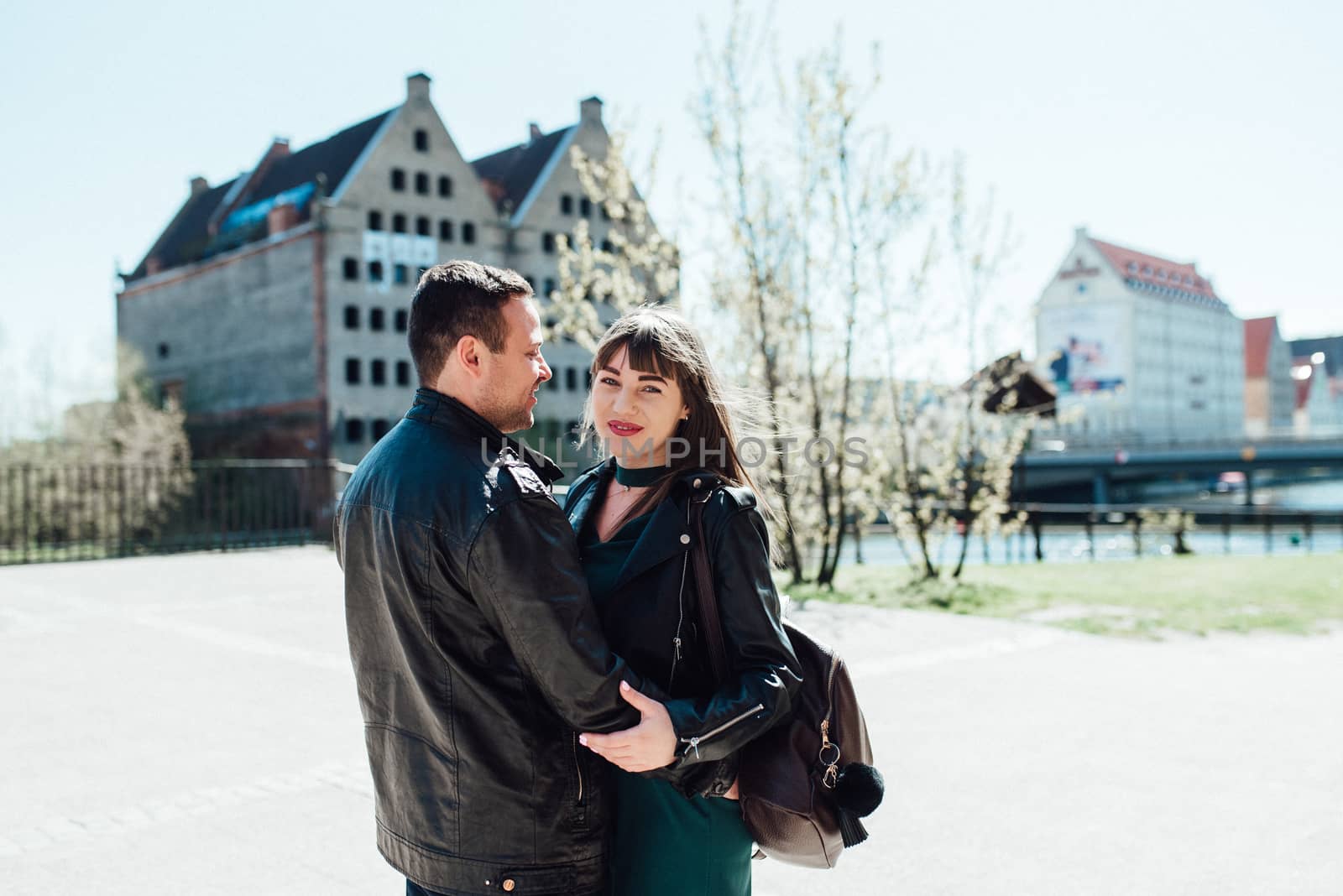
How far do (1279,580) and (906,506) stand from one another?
479cm

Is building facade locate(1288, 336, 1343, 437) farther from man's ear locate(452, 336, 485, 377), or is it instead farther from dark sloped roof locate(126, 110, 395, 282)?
man's ear locate(452, 336, 485, 377)

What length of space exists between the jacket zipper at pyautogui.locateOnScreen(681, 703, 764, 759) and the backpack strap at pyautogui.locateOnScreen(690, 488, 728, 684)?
0.13 m

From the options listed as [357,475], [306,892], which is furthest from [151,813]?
[357,475]

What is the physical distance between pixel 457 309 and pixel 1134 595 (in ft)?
38.6

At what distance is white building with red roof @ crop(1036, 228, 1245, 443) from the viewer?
10056 cm

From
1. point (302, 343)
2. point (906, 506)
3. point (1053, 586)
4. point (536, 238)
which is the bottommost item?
point (1053, 586)

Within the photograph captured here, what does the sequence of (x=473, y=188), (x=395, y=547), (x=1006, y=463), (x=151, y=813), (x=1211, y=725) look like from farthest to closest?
1. (x=473, y=188)
2. (x=1006, y=463)
3. (x=1211, y=725)
4. (x=151, y=813)
5. (x=395, y=547)

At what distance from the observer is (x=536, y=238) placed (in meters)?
53.0

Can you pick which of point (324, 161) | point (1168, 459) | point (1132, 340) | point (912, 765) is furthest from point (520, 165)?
point (1132, 340)

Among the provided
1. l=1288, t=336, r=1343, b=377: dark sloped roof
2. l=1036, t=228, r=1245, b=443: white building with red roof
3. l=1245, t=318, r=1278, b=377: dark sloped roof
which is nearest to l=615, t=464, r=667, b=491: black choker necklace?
l=1036, t=228, r=1245, b=443: white building with red roof

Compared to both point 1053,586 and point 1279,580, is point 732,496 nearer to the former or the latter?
point 1053,586

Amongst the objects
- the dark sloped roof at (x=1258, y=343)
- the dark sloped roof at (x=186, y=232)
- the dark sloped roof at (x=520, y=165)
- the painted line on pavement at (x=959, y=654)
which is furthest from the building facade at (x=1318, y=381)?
the painted line on pavement at (x=959, y=654)

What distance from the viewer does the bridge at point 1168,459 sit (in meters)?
60.6

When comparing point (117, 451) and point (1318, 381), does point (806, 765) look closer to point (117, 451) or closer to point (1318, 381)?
point (117, 451)
